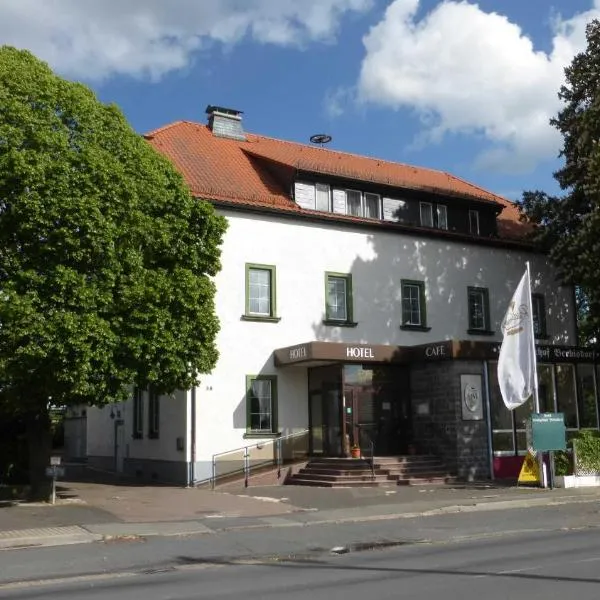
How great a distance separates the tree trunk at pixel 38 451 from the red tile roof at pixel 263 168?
26.3ft

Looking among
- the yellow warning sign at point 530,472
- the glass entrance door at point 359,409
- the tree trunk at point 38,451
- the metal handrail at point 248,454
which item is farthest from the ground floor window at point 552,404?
the tree trunk at point 38,451

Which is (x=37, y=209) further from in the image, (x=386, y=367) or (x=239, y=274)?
(x=386, y=367)

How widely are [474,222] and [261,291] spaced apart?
9556mm

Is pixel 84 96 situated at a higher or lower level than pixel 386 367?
higher

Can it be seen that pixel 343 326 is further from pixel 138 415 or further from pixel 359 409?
pixel 138 415

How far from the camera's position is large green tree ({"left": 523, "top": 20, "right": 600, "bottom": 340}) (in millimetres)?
24328

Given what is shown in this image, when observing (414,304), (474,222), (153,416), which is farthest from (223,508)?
(474,222)

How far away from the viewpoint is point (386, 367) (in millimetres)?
23828

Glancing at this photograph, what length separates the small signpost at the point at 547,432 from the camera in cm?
1975

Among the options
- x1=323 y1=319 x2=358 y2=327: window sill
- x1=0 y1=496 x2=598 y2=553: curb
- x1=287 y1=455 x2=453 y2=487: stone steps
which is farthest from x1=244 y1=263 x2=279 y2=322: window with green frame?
x1=0 y1=496 x2=598 y2=553: curb

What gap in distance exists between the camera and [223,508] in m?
17.1

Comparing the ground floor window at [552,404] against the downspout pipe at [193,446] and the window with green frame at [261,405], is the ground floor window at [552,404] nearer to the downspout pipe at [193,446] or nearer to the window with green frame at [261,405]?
the window with green frame at [261,405]

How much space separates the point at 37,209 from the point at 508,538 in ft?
33.4

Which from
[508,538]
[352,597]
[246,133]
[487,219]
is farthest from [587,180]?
[352,597]
